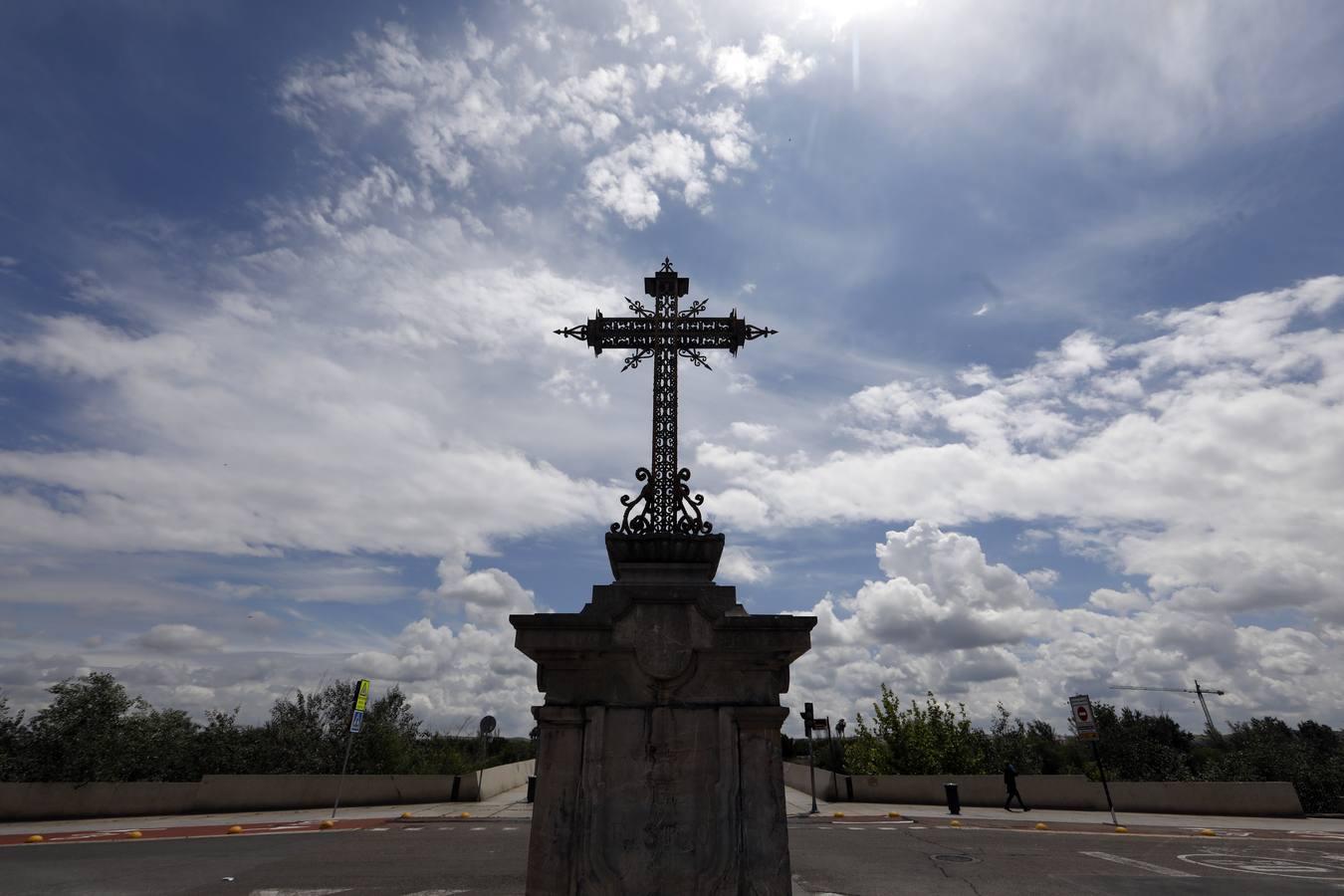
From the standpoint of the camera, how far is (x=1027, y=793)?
20.9 m

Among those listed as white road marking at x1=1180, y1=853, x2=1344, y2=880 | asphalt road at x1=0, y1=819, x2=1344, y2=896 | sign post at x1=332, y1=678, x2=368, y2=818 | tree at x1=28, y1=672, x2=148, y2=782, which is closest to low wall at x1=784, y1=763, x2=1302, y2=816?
asphalt road at x1=0, y1=819, x2=1344, y2=896

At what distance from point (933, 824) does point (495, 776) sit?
55.2ft

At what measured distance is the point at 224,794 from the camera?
19188mm

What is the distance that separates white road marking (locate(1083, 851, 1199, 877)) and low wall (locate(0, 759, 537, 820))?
733 inches

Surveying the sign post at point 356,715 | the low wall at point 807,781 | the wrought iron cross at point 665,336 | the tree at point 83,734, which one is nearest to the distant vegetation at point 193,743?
the tree at point 83,734

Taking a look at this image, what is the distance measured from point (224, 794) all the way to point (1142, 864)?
2279 centimetres

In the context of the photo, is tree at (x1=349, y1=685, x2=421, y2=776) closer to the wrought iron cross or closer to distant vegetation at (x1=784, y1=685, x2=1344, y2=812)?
distant vegetation at (x1=784, y1=685, x2=1344, y2=812)

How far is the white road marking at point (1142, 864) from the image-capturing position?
10711mm

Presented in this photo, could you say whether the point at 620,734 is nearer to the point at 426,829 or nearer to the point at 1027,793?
the point at 426,829

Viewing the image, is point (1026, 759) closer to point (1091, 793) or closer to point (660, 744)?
point (1091, 793)

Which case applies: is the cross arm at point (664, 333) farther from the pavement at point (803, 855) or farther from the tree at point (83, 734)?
the tree at point (83, 734)

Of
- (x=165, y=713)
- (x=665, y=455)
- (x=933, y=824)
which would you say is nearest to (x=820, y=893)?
(x=665, y=455)

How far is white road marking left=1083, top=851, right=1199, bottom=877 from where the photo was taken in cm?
1071

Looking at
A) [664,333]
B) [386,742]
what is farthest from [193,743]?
[664,333]
